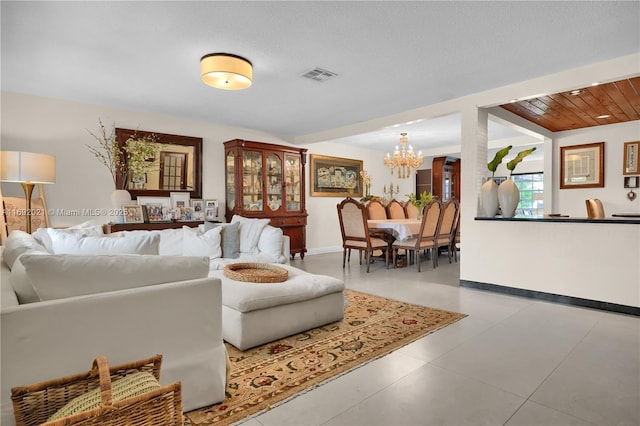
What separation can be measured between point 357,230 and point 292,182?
1.67m

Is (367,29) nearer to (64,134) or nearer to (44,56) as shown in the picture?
(44,56)

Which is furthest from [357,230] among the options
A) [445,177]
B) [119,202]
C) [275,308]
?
[445,177]

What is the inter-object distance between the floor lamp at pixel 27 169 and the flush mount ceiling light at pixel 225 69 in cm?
199

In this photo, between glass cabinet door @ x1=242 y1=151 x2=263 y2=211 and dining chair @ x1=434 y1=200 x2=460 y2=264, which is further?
glass cabinet door @ x1=242 y1=151 x2=263 y2=211

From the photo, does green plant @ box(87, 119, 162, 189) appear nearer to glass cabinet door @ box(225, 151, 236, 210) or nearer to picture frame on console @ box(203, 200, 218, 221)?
picture frame on console @ box(203, 200, 218, 221)

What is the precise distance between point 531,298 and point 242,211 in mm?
3931

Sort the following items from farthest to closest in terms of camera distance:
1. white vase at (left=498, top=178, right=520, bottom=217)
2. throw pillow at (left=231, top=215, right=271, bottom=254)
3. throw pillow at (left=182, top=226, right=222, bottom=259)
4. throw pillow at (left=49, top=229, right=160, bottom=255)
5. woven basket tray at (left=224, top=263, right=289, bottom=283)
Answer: throw pillow at (left=231, top=215, right=271, bottom=254), white vase at (left=498, top=178, right=520, bottom=217), throw pillow at (left=182, top=226, right=222, bottom=259), woven basket tray at (left=224, top=263, right=289, bottom=283), throw pillow at (left=49, top=229, right=160, bottom=255)

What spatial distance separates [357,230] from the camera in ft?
16.7

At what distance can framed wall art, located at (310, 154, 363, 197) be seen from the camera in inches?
274

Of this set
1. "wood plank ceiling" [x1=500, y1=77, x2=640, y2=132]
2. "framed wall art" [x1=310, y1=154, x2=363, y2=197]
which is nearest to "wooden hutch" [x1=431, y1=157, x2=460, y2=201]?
"framed wall art" [x1=310, y1=154, x2=363, y2=197]

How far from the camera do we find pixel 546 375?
1.90 metres

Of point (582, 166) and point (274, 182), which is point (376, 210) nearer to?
point (274, 182)

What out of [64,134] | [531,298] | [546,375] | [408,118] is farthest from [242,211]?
[546,375]

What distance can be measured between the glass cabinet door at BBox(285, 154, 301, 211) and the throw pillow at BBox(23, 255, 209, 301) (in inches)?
173
